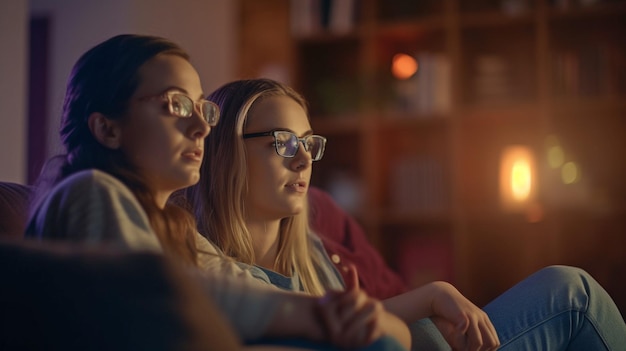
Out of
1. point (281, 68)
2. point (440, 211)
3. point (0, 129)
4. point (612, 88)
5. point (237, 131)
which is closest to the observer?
point (237, 131)

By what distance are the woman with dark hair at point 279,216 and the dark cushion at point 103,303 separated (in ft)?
1.68

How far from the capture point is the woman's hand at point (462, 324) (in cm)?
123

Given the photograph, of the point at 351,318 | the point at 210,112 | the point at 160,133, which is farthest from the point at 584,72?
the point at 351,318

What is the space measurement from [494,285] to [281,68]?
5.17ft

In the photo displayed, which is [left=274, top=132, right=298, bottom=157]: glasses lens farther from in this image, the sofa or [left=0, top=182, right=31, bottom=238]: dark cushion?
the sofa

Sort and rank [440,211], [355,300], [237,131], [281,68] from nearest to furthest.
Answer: [355,300]
[237,131]
[440,211]
[281,68]

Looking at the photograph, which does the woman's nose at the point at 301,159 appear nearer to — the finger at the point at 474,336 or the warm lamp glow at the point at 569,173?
the finger at the point at 474,336

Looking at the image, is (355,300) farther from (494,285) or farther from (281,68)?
(281,68)

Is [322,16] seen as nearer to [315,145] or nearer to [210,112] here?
[315,145]

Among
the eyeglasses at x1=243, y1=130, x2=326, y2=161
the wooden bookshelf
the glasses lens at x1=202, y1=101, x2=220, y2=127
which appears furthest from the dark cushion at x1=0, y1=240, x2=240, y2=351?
the wooden bookshelf

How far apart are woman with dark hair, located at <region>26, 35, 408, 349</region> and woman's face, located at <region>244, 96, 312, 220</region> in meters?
0.27

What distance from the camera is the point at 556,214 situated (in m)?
3.70

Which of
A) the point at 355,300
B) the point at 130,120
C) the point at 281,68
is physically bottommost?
the point at 355,300

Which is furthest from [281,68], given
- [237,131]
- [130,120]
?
[130,120]
